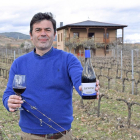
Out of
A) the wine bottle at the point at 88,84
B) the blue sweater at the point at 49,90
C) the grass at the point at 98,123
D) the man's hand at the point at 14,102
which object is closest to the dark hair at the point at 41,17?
the blue sweater at the point at 49,90

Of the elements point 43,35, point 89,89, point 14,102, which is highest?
point 43,35

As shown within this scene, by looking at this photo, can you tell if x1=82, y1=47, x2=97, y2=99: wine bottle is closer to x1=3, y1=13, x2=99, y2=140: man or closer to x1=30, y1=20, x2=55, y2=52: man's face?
x1=3, y1=13, x2=99, y2=140: man

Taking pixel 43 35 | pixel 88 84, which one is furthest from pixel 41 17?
pixel 88 84

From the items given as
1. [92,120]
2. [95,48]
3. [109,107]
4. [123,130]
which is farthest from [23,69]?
[95,48]

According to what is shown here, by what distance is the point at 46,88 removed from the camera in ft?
7.59

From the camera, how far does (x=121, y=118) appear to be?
22.2 feet

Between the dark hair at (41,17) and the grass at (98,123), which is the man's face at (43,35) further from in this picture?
the grass at (98,123)

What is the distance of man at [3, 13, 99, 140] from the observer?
2.32m

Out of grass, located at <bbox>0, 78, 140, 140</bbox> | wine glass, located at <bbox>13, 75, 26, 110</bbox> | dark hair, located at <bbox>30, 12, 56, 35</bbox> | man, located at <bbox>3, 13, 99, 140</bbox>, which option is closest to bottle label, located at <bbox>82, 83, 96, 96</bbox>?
man, located at <bbox>3, 13, 99, 140</bbox>

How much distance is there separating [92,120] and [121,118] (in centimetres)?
83

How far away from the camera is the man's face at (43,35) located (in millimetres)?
2412

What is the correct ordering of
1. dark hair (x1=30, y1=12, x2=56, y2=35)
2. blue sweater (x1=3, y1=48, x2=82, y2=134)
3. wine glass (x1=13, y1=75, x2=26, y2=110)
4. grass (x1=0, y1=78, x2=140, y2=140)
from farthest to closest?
grass (x1=0, y1=78, x2=140, y2=140), dark hair (x1=30, y1=12, x2=56, y2=35), blue sweater (x1=3, y1=48, x2=82, y2=134), wine glass (x1=13, y1=75, x2=26, y2=110)

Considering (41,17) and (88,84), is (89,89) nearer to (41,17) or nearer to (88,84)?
(88,84)

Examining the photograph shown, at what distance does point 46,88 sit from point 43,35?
0.54 meters
